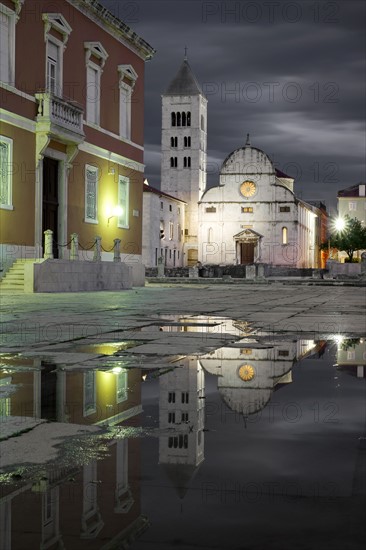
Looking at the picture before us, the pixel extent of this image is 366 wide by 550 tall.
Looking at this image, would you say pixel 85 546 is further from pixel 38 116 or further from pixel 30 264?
pixel 38 116

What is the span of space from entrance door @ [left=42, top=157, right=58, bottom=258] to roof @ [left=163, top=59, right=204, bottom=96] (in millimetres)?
74688

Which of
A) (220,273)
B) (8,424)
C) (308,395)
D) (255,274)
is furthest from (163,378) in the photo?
(220,273)

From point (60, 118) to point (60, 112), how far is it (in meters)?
0.22

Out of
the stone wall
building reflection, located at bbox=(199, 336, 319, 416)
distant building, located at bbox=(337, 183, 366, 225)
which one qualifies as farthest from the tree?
building reflection, located at bbox=(199, 336, 319, 416)

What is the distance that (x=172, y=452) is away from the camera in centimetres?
325

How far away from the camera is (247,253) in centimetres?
8831

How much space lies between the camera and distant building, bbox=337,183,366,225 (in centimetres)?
12362

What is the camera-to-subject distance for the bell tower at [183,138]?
9881 centimetres

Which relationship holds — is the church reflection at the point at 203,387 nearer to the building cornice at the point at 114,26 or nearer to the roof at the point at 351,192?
the building cornice at the point at 114,26

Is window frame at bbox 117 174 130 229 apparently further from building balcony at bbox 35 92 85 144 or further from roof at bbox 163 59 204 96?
roof at bbox 163 59 204 96

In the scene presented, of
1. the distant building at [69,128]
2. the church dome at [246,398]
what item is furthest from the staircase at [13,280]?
the church dome at [246,398]

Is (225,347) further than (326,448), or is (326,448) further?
(225,347)

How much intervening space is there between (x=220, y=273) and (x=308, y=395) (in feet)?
197

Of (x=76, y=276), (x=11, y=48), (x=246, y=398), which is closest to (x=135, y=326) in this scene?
(x=246, y=398)
